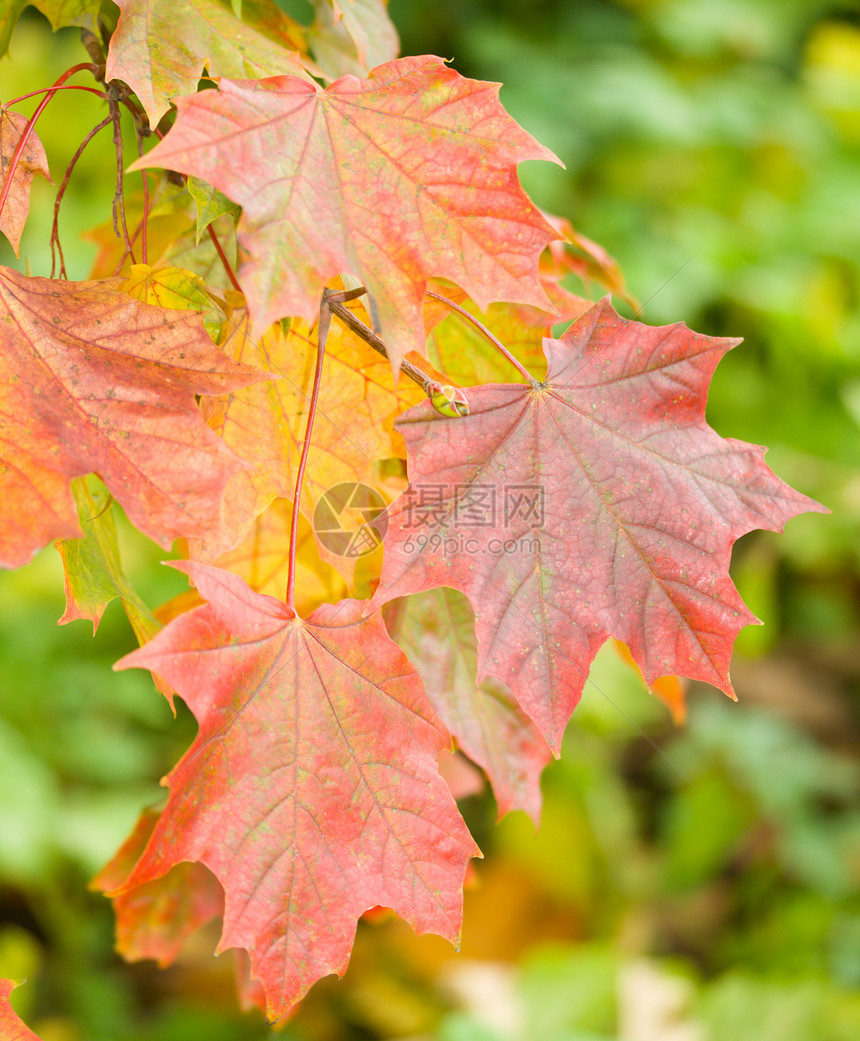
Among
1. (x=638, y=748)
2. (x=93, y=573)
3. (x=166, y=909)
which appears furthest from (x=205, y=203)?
(x=638, y=748)

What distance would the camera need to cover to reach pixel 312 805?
45 cm

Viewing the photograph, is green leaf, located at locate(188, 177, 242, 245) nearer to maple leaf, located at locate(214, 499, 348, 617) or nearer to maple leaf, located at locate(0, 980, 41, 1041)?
maple leaf, located at locate(214, 499, 348, 617)

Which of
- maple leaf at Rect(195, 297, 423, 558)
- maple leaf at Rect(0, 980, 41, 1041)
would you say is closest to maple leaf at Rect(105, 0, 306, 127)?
maple leaf at Rect(195, 297, 423, 558)

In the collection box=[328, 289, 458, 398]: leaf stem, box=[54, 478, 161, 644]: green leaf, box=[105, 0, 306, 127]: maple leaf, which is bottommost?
box=[54, 478, 161, 644]: green leaf

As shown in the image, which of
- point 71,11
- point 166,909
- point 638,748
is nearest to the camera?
point 71,11

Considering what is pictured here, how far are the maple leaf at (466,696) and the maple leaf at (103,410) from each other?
20cm

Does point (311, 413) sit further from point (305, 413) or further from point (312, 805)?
point (312, 805)

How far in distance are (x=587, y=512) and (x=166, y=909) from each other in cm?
48

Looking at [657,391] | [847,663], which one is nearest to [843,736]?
[847,663]

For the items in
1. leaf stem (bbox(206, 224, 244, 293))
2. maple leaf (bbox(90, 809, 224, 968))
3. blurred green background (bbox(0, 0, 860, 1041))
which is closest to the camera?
leaf stem (bbox(206, 224, 244, 293))

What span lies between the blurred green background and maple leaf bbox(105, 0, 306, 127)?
1584 millimetres

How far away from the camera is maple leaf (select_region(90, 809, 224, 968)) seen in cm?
68

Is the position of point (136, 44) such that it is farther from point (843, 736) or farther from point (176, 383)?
point (843, 736)

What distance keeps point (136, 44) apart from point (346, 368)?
0.21 m
